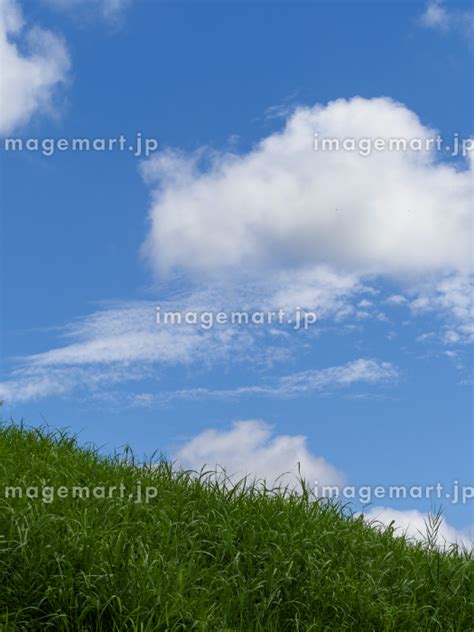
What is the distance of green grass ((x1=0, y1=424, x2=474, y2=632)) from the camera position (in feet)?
17.5

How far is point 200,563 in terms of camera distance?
6.39 meters

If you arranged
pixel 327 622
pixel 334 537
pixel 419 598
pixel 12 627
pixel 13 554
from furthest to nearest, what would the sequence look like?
pixel 334 537
pixel 419 598
pixel 327 622
pixel 13 554
pixel 12 627

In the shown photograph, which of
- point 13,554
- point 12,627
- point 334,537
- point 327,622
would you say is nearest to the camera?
point 12,627

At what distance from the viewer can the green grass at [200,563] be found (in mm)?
5344

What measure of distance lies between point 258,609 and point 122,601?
1149mm

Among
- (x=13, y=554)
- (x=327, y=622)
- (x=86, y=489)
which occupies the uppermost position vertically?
(x=86, y=489)

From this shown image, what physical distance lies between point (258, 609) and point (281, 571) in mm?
455

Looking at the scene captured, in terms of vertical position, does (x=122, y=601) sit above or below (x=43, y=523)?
below

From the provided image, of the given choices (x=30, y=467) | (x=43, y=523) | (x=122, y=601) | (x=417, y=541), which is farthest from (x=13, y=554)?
(x=417, y=541)

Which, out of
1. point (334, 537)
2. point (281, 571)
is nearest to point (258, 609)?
point (281, 571)

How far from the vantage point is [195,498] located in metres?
7.80

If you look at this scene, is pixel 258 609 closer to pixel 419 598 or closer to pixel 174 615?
pixel 174 615

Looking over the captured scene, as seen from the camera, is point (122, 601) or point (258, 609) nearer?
point (122, 601)

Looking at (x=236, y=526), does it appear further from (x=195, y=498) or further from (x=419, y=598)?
(x=419, y=598)
